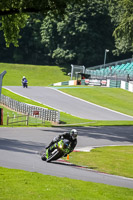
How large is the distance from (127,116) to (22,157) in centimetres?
2522

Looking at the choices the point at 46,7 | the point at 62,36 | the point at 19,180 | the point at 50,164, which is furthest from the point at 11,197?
the point at 62,36

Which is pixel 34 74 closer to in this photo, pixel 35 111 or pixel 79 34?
pixel 79 34

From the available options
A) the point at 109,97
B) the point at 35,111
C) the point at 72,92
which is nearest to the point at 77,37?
the point at 72,92

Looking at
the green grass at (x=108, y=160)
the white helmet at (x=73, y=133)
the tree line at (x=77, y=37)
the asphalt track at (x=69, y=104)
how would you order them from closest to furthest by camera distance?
the white helmet at (x=73, y=133) → the green grass at (x=108, y=160) → the asphalt track at (x=69, y=104) → the tree line at (x=77, y=37)

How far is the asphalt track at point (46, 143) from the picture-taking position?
45.8 ft

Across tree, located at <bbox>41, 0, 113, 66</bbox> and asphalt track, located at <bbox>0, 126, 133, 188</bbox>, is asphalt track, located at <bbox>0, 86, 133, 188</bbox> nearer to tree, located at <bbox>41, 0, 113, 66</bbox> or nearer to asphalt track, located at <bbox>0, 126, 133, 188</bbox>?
asphalt track, located at <bbox>0, 126, 133, 188</bbox>

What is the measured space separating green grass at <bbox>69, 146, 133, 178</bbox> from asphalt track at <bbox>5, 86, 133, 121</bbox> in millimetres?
16710

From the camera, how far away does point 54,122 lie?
109 ft

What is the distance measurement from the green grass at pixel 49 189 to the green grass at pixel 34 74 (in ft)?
199

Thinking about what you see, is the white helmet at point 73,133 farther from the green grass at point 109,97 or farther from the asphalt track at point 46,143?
the green grass at point 109,97

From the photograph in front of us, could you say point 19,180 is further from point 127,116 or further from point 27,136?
point 127,116

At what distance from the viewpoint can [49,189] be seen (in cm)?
1055

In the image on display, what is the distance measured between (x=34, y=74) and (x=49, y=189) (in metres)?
69.5

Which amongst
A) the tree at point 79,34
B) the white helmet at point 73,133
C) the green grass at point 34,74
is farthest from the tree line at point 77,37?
the white helmet at point 73,133
